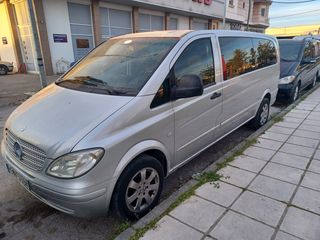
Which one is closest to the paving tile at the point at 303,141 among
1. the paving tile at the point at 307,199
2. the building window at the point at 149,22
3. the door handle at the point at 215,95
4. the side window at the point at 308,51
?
the paving tile at the point at 307,199

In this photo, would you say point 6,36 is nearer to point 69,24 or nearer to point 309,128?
point 69,24

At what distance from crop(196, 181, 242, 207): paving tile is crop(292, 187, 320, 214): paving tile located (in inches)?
23.9

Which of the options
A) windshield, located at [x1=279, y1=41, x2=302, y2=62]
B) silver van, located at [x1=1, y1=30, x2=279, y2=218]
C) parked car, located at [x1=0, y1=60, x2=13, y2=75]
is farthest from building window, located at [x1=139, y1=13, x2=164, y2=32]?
silver van, located at [x1=1, y1=30, x2=279, y2=218]

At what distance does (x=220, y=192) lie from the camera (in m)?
2.86

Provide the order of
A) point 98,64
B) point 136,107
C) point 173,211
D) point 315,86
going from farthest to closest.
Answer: point 315,86
point 98,64
point 173,211
point 136,107

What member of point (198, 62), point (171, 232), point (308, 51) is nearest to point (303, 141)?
point (198, 62)

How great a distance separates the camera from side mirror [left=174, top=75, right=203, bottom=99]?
267 centimetres

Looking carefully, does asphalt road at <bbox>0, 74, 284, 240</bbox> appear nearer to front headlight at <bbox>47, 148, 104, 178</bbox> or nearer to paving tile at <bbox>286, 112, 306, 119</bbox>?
front headlight at <bbox>47, 148, 104, 178</bbox>

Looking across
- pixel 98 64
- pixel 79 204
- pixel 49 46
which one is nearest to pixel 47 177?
pixel 79 204

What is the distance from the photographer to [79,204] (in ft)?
6.72

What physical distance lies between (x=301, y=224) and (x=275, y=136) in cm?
243

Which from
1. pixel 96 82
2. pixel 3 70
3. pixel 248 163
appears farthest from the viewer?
pixel 3 70

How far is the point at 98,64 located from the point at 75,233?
197 centimetres

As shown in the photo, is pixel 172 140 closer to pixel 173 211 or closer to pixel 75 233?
pixel 173 211
